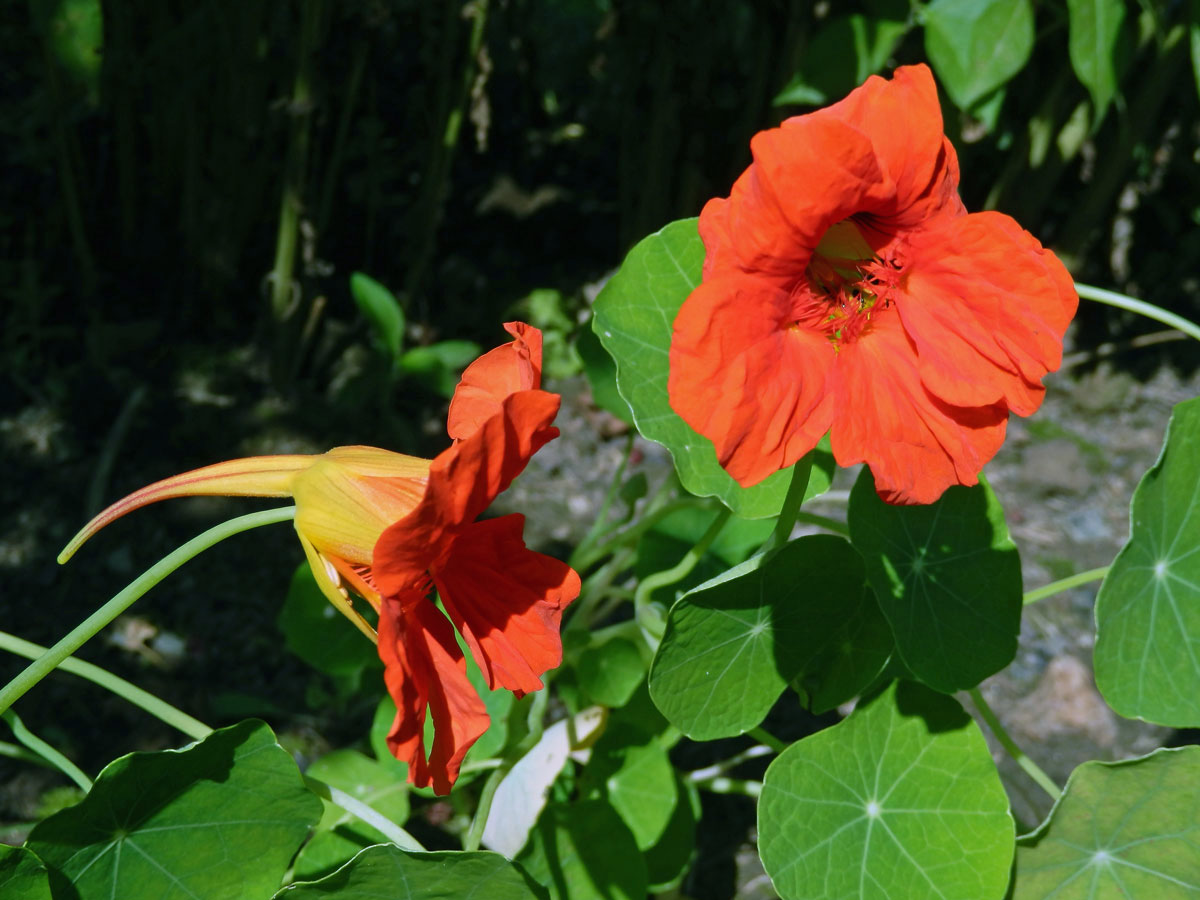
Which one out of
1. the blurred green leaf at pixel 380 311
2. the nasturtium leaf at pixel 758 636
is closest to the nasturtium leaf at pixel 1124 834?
the nasturtium leaf at pixel 758 636

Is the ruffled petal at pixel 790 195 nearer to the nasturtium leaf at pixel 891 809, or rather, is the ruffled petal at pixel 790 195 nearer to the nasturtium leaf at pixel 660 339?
the nasturtium leaf at pixel 660 339

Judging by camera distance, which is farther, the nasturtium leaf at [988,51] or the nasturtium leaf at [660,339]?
the nasturtium leaf at [988,51]

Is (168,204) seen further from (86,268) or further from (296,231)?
(296,231)

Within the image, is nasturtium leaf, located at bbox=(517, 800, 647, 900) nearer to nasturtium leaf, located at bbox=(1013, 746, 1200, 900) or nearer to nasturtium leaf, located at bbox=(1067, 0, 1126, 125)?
nasturtium leaf, located at bbox=(1013, 746, 1200, 900)

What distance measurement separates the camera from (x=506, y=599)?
2.57 feet

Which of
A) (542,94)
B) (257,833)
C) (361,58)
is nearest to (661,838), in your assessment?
(257,833)

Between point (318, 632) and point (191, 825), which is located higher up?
point (191, 825)

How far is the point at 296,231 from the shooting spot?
186 centimetres

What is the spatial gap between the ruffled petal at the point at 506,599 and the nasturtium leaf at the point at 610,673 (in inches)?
18.6

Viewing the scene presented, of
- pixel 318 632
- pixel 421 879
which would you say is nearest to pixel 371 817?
pixel 421 879

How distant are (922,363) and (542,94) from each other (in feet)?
6.24

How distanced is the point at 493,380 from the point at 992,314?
0.35 m

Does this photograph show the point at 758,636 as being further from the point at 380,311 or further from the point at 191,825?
the point at 380,311

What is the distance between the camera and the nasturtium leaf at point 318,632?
4.34 ft
